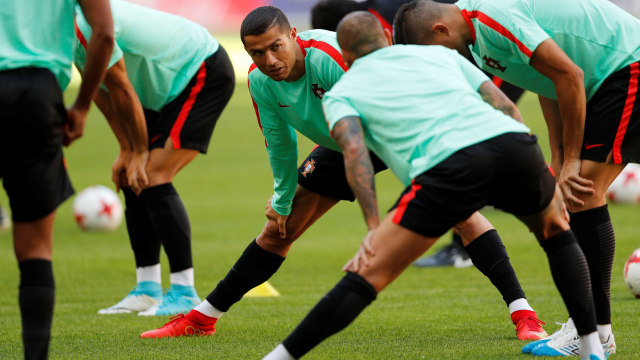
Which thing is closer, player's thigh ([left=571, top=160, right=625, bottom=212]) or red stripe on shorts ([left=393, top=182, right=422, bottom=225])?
red stripe on shorts ([left=393, top=182, right=422, bottom=225])

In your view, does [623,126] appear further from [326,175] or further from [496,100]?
[326,175]

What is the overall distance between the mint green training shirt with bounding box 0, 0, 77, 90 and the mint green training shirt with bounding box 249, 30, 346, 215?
1.36 metres

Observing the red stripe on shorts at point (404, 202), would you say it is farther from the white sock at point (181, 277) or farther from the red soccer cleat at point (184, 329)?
the white sock at point (181, 277)

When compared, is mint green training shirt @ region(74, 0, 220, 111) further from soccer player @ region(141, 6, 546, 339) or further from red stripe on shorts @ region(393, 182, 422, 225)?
red stripe on shorts @ region(393, 182, 422, 225)

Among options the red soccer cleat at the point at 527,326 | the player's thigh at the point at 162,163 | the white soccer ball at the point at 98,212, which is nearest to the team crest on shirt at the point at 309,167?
the player's thigh at the point at 162,163

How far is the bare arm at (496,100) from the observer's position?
387cm

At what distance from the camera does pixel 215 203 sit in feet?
Result: 42.2

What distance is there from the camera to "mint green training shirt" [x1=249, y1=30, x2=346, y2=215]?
455 centimetres

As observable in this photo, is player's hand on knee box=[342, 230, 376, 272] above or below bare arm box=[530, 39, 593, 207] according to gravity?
below

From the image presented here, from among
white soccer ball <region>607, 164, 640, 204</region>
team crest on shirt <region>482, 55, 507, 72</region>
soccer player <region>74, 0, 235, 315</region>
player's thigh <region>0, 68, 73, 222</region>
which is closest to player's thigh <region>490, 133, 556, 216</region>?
team crest on shirt <region>482, 55, 507, 72</region>

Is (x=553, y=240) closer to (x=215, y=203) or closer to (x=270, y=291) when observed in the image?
(x=270, y=291)

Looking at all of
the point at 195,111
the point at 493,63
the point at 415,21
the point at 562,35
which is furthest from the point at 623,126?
the point at 195,111

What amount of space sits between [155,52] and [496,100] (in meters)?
2.96

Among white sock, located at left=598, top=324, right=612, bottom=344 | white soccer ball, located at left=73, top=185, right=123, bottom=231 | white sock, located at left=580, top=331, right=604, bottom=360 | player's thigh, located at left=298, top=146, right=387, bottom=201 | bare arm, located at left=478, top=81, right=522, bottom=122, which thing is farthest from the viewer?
white soccer ball, located at left=73, top=185, right=123, bottom=231
